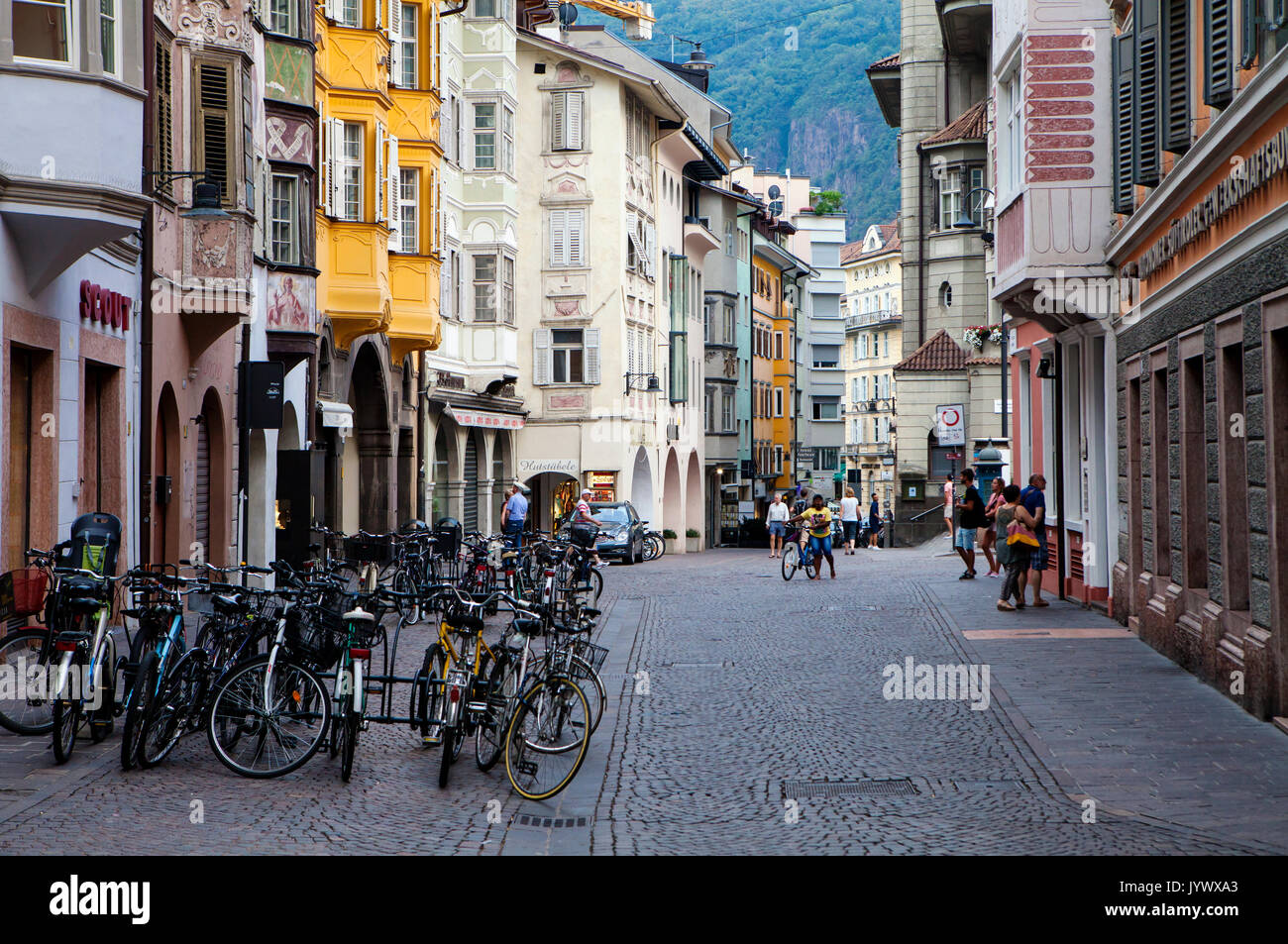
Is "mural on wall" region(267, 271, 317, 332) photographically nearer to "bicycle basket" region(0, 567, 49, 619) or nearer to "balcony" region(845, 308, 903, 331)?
"bicycle basket" region(0, 567, 49, 619)

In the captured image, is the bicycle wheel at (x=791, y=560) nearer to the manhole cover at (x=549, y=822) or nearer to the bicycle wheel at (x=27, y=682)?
the bicycle wheel at (x=27, y=682)

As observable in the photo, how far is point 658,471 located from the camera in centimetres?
5625

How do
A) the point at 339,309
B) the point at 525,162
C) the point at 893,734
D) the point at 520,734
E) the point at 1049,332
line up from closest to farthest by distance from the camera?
the point at 520,734 < the point at 893,734 < the point at 1049,332 < the point at 339,309 < the point at 525,162

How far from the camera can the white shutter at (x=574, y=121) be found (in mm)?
49469

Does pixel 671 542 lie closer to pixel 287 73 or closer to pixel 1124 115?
pixel 287 73

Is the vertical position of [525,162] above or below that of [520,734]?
above

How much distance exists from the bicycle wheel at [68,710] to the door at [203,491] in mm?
12711

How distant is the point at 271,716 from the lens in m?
9.95

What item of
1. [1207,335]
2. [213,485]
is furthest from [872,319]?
[1207,335]

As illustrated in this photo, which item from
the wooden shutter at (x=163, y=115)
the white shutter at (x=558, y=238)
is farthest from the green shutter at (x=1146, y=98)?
the white shutter at (x=558, y=238)

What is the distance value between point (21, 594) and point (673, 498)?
48.6m
